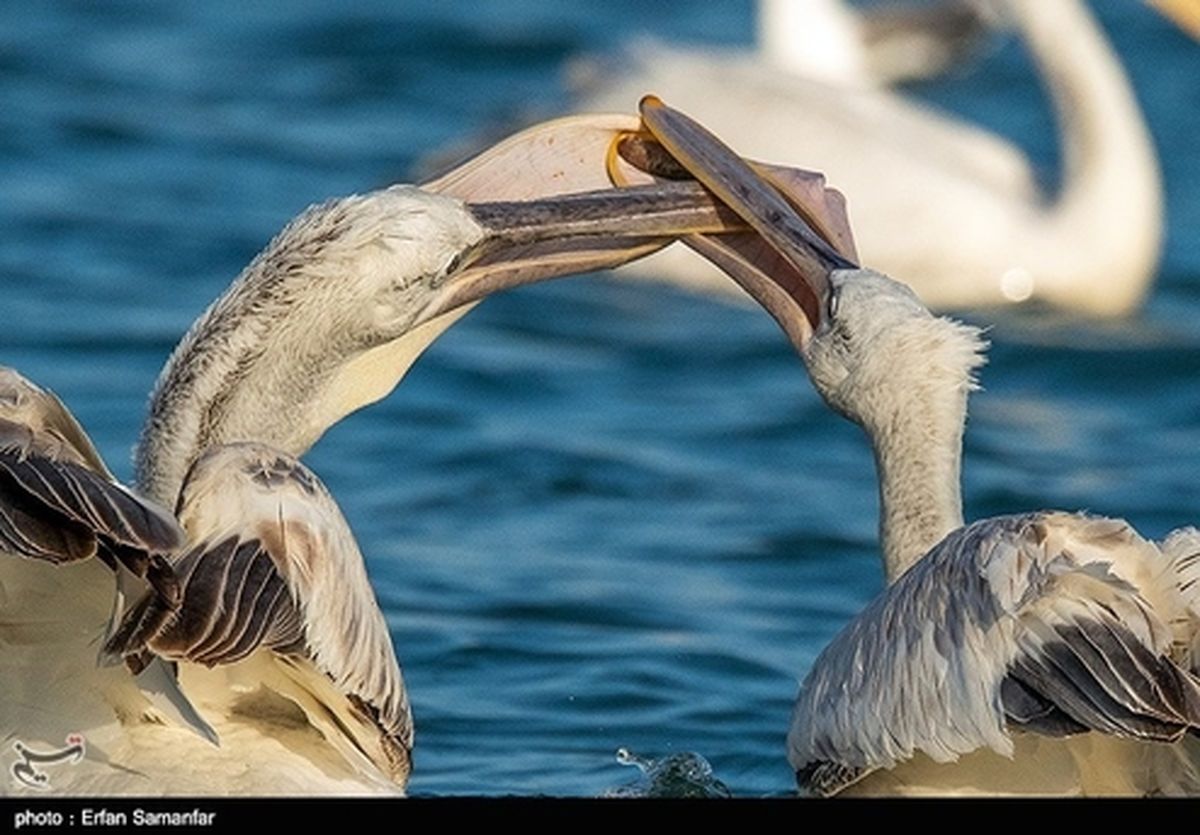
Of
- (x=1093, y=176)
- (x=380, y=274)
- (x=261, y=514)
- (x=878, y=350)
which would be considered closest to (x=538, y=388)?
(x=1093, y=176)

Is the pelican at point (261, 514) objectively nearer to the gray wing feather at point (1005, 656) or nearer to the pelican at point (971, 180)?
the gray wing feather at point (1005, 656)

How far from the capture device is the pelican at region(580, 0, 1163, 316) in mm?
11461

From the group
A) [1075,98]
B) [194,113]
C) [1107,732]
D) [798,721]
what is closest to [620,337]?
[1075,98]

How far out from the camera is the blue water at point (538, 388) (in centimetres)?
777

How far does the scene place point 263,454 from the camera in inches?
211

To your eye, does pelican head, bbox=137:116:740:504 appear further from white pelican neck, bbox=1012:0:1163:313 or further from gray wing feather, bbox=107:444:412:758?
white pelican neck, bbox=1012:0:1163:313

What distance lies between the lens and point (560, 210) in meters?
6.07

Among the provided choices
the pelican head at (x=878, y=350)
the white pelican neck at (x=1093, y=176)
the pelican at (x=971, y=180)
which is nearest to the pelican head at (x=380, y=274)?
the pelican head at (x=878, y=350)

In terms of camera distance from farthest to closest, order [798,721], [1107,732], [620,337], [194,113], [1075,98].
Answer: [194,113], [1075,98], [620,337], [798,721], [1107,732]

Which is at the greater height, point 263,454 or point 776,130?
point 776,130

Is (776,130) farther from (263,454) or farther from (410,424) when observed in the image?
(263,454)

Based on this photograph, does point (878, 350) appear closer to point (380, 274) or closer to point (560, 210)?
point (560, 210)

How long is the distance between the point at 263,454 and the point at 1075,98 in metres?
7.10

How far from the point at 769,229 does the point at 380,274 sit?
0.85m
